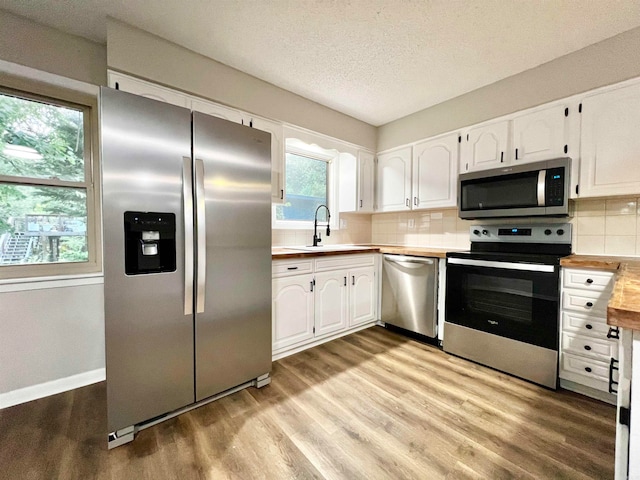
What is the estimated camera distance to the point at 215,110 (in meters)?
2.25

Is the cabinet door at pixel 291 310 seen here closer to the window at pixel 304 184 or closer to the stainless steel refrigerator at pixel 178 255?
the stainless steel refrigerator at pixel 178 255

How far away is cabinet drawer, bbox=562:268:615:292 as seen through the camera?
173 cm

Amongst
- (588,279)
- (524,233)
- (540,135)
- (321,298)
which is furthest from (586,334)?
(321,298)

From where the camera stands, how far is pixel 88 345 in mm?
2051

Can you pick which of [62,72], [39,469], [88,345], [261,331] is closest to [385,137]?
[261,331]

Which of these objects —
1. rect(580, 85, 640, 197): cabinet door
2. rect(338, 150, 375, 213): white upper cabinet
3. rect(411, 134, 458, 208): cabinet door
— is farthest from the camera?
rect(338, 150, 375, 213): white upper cabinet

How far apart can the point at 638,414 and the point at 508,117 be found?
255cm

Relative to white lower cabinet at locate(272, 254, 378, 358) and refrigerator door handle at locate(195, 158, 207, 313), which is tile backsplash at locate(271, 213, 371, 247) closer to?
white lower cabinet at locate(272, 254, 378, 358)

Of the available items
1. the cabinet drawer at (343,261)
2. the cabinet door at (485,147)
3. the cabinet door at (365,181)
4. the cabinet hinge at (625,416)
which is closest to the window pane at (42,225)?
the cabinet drawer at (343,261)

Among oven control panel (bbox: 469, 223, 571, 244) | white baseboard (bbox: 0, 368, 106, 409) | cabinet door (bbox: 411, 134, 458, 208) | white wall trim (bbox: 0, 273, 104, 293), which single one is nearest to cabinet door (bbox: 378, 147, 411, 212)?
cabinet door (bbox: 411, 134, 458, 208)

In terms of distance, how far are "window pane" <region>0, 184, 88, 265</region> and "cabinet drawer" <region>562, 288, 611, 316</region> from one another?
3.54 m

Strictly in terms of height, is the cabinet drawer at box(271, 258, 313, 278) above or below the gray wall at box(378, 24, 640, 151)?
below

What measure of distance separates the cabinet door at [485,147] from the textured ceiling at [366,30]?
0.45 meters

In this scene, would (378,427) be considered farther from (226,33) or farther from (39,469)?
(226,33)
